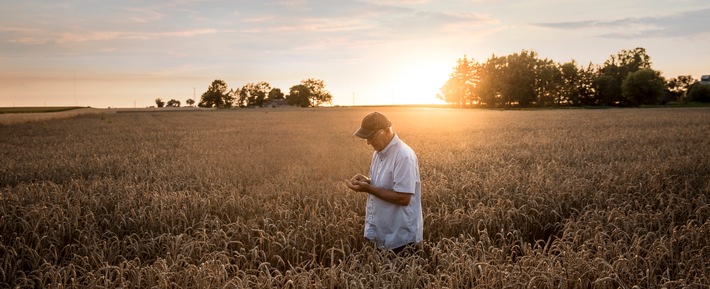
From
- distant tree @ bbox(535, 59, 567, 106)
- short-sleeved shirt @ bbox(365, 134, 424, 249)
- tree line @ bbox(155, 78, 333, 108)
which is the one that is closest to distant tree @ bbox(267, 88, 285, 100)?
tree line @ bbox(155, 78, 333, 108)

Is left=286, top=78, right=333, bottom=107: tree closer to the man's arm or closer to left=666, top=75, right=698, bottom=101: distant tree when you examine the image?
left=666, top=75, right=698, bottom=101: distant tree

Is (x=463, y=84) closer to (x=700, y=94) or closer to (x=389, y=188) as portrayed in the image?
(x=700, y=94)

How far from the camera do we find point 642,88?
101938 mm

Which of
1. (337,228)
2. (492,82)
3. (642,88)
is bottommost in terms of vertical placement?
(337,228)

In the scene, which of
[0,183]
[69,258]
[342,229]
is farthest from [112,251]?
[0,183]

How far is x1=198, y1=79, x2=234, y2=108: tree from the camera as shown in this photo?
17612cm

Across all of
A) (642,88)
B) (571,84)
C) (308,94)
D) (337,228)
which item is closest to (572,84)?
(571,84)

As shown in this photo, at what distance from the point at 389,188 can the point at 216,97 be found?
180888 mm

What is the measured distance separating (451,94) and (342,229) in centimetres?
13214

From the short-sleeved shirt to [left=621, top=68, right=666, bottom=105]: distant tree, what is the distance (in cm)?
11523

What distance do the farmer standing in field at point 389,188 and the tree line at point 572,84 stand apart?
111 meters

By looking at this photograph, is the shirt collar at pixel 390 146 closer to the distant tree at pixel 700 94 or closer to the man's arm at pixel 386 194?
the man's arm at pixel 386 194

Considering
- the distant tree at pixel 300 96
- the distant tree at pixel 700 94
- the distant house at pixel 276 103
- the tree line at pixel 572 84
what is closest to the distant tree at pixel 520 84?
the tree line at pixel 572 84

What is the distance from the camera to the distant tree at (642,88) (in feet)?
335
